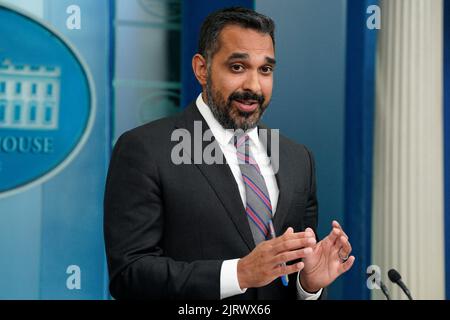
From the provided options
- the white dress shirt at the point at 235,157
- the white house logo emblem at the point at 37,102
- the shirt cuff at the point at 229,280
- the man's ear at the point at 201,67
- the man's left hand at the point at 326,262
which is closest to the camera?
the shirt cuff at the point at 229,280

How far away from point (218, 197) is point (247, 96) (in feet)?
1.17

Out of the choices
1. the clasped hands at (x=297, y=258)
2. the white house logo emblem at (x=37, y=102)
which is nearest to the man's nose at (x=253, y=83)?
the clasped hands at (x=297, y=258)

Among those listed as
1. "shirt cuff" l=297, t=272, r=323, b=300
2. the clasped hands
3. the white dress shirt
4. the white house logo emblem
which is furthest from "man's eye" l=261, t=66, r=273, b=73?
the white house logo emblem

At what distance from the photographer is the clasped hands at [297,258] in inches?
70.6

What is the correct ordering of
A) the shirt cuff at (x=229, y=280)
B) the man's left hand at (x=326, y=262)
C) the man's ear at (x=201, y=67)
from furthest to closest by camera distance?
the man's ear at (x=201, y=67) < the man's left hand at (x=326, y=262) < the shirt cuff at (x=229, y=280)

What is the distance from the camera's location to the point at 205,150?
2127 mm

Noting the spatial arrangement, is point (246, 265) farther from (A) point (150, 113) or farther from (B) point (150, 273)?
(A) point (150, 113)

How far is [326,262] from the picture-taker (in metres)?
2.08

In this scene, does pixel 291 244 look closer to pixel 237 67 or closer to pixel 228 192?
pixel 228 192

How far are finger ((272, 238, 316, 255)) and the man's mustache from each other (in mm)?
584

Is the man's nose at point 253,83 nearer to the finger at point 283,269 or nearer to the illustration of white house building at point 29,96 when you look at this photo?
the finger at point 283,269

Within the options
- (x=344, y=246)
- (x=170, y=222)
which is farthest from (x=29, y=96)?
(x=344, y=246)

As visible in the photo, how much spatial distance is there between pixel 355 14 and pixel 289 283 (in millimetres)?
1992
